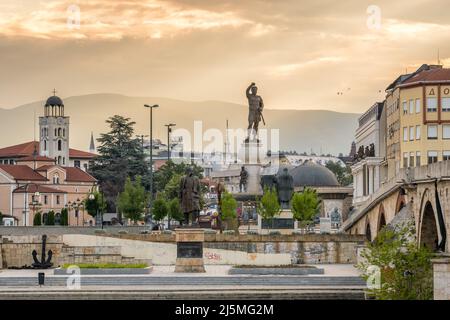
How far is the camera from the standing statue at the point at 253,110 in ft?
317

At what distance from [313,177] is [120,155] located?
27300 millimetres

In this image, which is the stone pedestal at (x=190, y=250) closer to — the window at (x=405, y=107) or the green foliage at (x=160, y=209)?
the window at (x=405, y=107)

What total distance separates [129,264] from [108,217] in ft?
236

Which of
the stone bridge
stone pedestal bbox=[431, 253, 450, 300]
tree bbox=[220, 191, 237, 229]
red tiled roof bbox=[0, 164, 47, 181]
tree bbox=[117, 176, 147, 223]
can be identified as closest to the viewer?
stone pedestal bbox=[431, 253, 450, 300]

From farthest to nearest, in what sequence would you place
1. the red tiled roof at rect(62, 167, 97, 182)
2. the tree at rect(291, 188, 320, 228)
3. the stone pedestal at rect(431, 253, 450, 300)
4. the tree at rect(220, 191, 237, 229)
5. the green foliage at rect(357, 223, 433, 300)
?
the red tiled roof at rect(62, 167, 97, 182) < the tree at rect(291, 188, 320, 228) < the tree at rect(220, 191, 237, 229) < the green foliage at rect(357, 223, 433, 300) < the stone pedestal at rect(431, 253, 450, 300)

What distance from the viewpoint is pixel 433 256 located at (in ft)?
176

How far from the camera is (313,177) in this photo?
13800 centimetres

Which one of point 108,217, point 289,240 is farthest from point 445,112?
point 108,217

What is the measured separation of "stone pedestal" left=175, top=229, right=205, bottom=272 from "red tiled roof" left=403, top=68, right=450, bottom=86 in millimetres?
34679

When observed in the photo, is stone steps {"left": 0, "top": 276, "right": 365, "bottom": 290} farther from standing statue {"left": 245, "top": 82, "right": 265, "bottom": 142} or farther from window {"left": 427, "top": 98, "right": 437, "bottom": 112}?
window {"left": 427, "top": 98, "right": 437, "bottom": 112}

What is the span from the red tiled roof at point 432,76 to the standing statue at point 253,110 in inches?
434

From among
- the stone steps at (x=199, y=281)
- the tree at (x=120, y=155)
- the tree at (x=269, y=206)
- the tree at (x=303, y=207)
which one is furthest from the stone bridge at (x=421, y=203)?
the tree at (x=120, y=155)

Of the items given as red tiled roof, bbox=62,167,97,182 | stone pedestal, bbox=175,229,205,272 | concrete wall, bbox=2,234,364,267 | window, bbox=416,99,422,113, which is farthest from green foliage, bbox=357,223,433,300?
red tiled roof, bbox=62,167,97,182

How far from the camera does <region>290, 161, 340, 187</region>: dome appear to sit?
13725 centimetres
